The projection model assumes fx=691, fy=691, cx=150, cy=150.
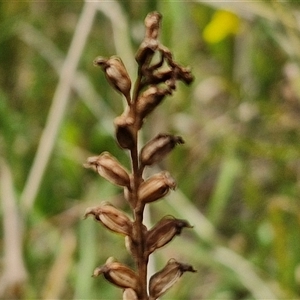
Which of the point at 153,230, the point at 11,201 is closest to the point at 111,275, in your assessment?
the point at 153,230

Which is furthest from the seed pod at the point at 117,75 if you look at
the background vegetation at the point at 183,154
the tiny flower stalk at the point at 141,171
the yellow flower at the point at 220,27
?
the yellow flower at the point at 220,27

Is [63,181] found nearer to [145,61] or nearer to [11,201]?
[11,201]

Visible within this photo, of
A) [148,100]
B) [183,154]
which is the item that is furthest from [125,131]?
[183,154]

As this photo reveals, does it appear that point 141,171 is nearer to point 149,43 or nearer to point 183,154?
point 149,43

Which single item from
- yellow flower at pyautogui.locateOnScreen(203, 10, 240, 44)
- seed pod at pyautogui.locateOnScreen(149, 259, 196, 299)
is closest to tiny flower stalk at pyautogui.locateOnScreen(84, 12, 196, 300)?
seed pod at pyautogui.locateOnScreen(149, 259, 196, 299)

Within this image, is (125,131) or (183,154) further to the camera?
(183,154)

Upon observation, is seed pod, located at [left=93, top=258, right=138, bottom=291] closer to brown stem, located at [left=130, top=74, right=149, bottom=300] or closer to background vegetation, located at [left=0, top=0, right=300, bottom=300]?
brown stem, located at [left=130, top=74, right=149, bottom=300]
